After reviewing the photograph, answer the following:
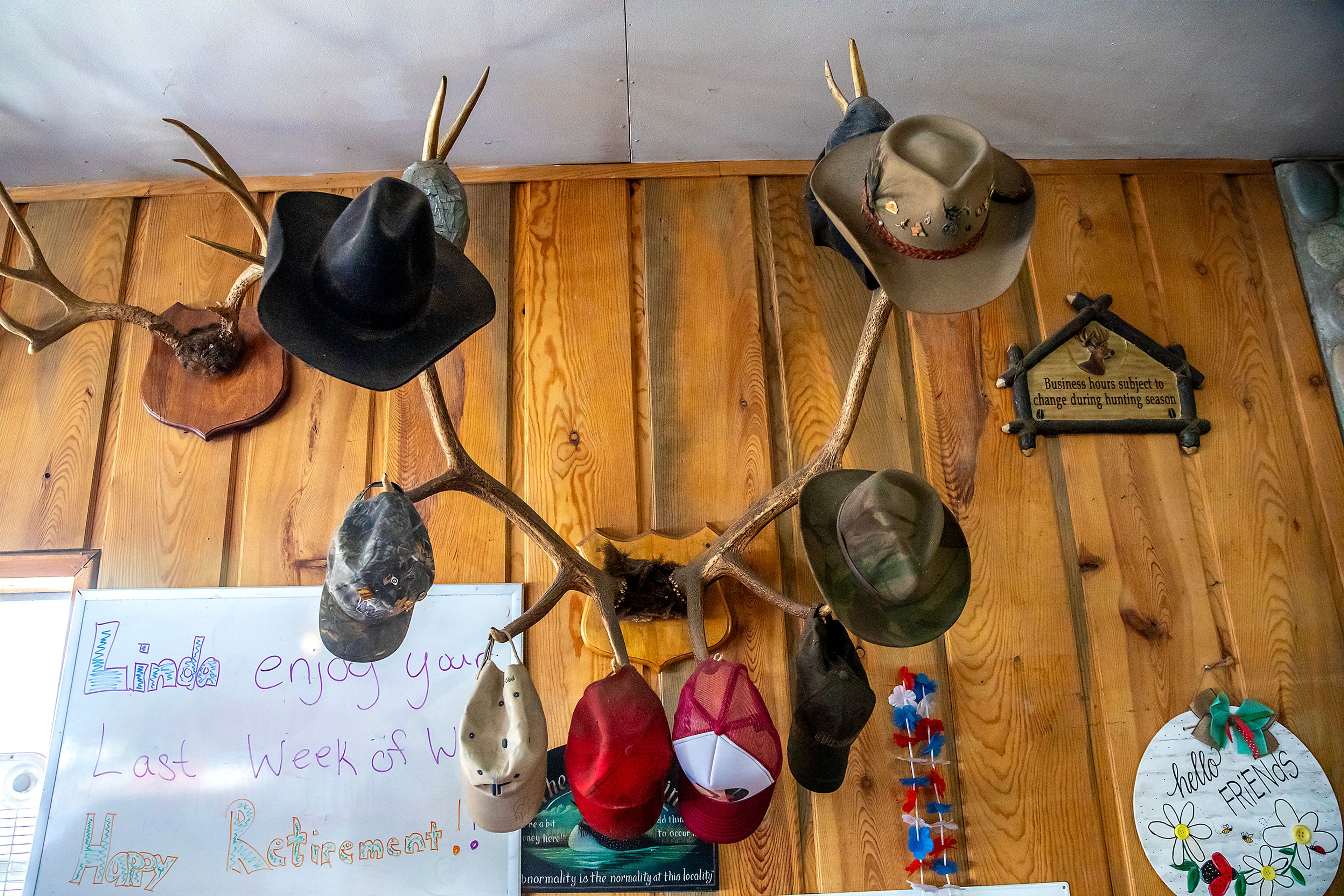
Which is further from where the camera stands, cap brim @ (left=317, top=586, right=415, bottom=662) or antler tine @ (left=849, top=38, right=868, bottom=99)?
antler tine @ (left=849, top=38, right=868, bottom=99)

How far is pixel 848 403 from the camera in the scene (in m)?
1.43

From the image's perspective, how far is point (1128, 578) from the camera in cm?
176

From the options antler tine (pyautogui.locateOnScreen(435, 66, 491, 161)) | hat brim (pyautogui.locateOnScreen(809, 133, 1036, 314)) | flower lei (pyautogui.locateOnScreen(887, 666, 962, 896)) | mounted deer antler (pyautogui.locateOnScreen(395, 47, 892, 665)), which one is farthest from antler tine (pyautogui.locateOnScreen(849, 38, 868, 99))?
flower lei (pyautogui.locateOnScreen(887, 666, 962, 896))

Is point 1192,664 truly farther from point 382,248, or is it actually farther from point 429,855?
point 382,248

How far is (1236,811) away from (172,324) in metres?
2.34

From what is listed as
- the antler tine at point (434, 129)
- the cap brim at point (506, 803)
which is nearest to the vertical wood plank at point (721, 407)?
the cap brim at point (506, 803)

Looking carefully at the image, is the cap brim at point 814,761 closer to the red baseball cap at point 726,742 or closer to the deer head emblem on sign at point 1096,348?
the red baseball cap at point 726,742

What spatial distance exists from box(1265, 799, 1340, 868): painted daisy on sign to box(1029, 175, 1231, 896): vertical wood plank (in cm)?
24

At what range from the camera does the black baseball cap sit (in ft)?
4.17

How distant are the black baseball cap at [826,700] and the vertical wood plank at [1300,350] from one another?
1.19 metres

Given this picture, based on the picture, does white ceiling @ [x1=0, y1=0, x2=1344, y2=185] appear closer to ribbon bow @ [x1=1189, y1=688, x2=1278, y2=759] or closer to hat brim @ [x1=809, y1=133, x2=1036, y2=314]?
hat brim @ [x1=809, y1=133, x2=1036, y2=314]

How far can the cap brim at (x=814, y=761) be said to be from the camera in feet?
4.34

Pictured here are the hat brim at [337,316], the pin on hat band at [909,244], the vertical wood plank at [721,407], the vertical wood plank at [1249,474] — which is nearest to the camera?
the hat brim at [337,316]

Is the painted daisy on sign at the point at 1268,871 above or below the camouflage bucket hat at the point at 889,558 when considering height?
below
